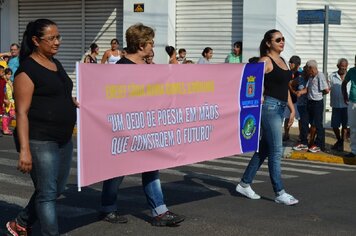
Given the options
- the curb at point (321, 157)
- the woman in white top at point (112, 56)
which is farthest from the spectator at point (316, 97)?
the woman in white top at point (112, 56)

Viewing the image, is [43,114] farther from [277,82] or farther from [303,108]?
[303,108]

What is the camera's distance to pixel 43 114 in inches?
219

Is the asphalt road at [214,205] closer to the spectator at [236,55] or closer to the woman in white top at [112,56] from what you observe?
the woman in white top at [112,56]

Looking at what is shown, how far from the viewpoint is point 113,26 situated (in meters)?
21.6

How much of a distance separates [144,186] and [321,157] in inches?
274

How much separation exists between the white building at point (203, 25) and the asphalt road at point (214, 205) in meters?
7.86

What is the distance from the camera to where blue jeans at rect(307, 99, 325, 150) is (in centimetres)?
1397

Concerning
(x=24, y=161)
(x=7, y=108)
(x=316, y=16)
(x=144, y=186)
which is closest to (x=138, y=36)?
(x=144, y=186)

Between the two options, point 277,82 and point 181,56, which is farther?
point 181,56

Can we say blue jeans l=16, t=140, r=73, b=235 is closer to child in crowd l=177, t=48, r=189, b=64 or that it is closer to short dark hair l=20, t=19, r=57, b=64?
short dark hair l=20, t=19, r=57, b=64

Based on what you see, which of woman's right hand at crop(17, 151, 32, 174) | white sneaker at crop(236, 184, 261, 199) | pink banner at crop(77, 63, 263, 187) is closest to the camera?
woman's right hand at crop(17, 151, 32, 174)

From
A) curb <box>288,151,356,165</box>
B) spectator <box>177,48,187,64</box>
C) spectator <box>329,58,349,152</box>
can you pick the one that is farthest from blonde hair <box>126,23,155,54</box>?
spectator <box>177,48,187,64</box>

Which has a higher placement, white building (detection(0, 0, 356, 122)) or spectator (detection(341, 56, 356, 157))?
white building (detection(0, 0, 356, 122))

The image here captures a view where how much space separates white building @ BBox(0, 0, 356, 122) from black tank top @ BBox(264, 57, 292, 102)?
34.1 ft
